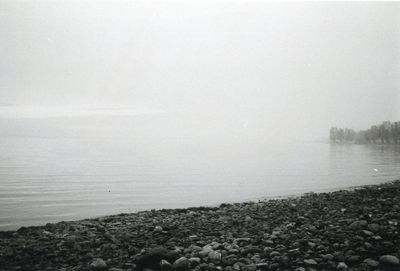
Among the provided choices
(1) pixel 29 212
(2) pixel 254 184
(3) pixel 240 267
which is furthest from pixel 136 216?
(2) pixel 254 184

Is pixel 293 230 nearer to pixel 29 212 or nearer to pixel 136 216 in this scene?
pixel 136 216

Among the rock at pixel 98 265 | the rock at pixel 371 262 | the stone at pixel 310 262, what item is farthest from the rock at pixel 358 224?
the rock at pixel 98 265

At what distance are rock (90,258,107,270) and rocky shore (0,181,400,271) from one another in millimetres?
24

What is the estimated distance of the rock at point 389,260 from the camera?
7782 mm

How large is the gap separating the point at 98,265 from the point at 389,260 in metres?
6.85

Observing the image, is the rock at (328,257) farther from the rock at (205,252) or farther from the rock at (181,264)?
the rock at (181,264)

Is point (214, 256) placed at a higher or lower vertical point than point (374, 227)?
lower

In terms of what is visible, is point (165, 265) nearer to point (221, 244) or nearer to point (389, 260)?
→ point (221, 244)

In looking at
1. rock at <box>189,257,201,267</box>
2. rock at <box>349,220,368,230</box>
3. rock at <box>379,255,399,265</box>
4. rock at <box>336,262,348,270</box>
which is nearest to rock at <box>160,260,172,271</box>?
rock at <box>189,257,201,267</box>

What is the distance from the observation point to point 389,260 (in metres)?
7.84

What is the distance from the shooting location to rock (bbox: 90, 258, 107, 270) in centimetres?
855

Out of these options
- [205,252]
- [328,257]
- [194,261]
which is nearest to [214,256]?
[205,252]

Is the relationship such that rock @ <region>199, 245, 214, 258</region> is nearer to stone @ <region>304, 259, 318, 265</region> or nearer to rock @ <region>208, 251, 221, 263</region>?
rock @ <region>208, 251, 221, 263</region>

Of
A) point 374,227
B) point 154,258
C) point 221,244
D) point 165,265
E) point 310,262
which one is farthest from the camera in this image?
point 374,227
